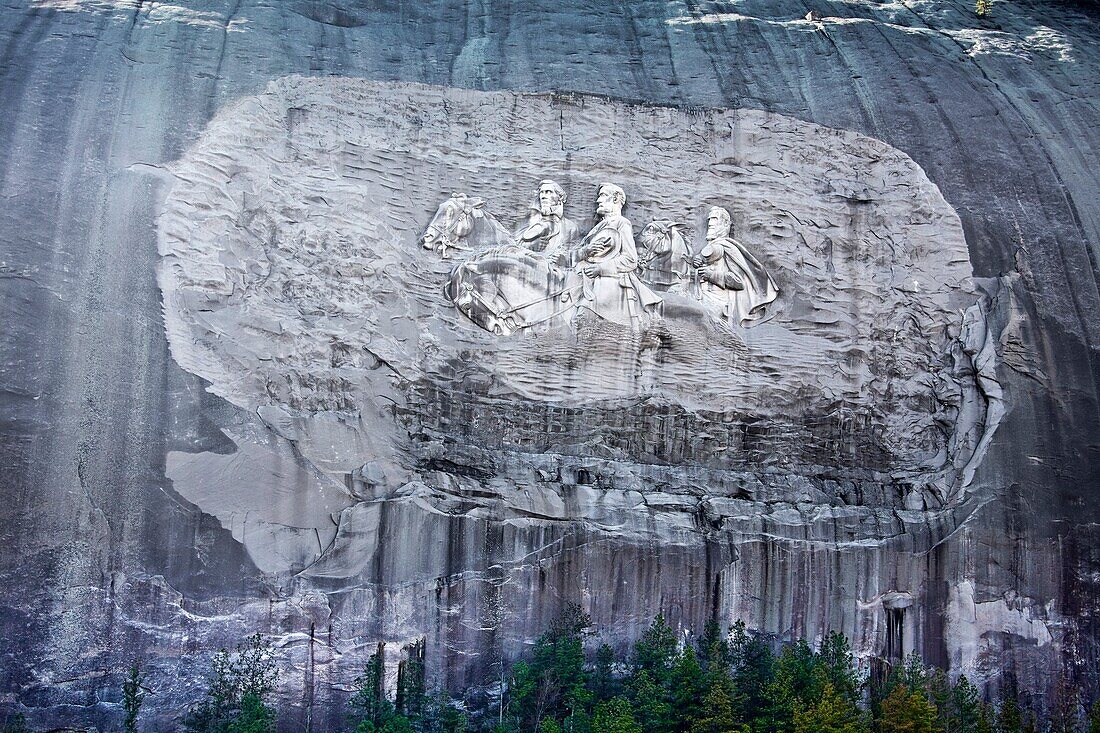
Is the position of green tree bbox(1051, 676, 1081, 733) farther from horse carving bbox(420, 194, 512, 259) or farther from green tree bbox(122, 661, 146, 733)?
green tree bbox(122, 661, 146, 733)

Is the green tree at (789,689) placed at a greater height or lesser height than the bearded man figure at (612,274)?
lesser

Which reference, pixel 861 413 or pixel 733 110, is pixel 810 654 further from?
pixel 733 110

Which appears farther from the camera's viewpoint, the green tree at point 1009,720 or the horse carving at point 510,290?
the horse carving at point 510,290

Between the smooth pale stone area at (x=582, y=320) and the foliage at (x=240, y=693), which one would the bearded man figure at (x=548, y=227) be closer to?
the smooth pale stone area at (x=582, y=320)

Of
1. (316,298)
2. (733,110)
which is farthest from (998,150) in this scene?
(316,298)

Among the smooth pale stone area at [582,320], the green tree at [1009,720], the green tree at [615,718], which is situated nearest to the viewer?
the green tree at [615,718]

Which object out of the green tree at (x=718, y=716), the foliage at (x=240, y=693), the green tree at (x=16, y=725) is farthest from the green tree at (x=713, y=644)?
the green tree at (x=16, y=725)

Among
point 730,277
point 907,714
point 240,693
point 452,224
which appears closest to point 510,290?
point 452,224
